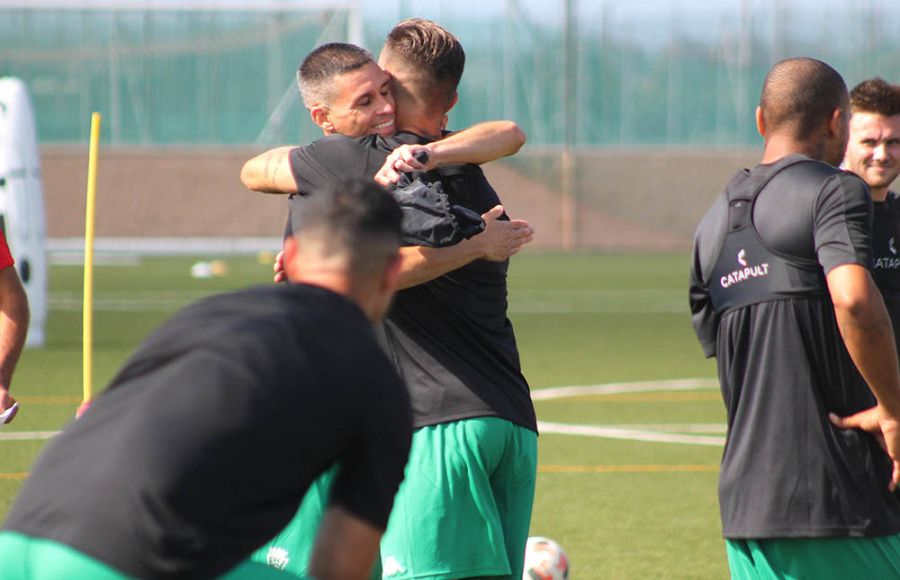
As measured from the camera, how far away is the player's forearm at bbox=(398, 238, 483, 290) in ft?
14.0

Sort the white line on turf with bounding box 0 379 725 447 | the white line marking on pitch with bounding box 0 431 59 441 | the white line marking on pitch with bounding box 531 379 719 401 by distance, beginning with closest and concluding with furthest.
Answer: the white line marking on pitch with bounding box 0 431 59 441
the white line on turf with bounding box 0 379 725 447
the white line marking on pitch with bounding box 531 379 719 401

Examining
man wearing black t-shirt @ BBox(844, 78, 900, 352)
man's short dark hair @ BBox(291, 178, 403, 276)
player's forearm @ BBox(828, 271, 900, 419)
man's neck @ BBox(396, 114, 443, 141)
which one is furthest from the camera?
man wearing black t-shirt @ BBox(844, 78, 900, 352)

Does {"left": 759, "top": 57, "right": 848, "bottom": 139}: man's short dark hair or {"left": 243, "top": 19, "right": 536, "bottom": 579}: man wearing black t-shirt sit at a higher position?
{"left": 759, "top": 57, "right": 848, "bottom": 139}: man's short dark hair

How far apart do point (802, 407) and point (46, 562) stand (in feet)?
7.51

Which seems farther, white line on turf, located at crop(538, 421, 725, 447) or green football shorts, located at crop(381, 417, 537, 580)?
white line on turf, located at crop(538, 421, 725, 447)

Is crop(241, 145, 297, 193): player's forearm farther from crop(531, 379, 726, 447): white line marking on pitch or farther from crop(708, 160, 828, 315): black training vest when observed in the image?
crop(531, 379, 726, 447): white line marking on pitch

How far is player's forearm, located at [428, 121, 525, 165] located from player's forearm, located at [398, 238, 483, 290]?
26 cm

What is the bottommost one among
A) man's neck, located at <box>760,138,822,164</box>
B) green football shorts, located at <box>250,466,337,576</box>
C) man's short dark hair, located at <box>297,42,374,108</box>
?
green football shorts, located at <box>250,466,337,576</box>

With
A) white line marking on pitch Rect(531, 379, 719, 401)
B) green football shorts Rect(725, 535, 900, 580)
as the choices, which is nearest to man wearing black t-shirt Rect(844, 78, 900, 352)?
green football shorts Rect(725, 535, 900, 580)

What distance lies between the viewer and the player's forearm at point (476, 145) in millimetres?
4375

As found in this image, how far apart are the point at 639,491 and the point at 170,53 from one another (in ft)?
115

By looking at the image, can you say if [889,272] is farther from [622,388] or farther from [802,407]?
[622,388]

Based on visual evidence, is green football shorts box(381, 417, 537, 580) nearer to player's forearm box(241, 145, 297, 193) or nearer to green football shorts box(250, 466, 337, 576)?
green football shorts box(250, 466, 337, 576)

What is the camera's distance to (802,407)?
4215mm
